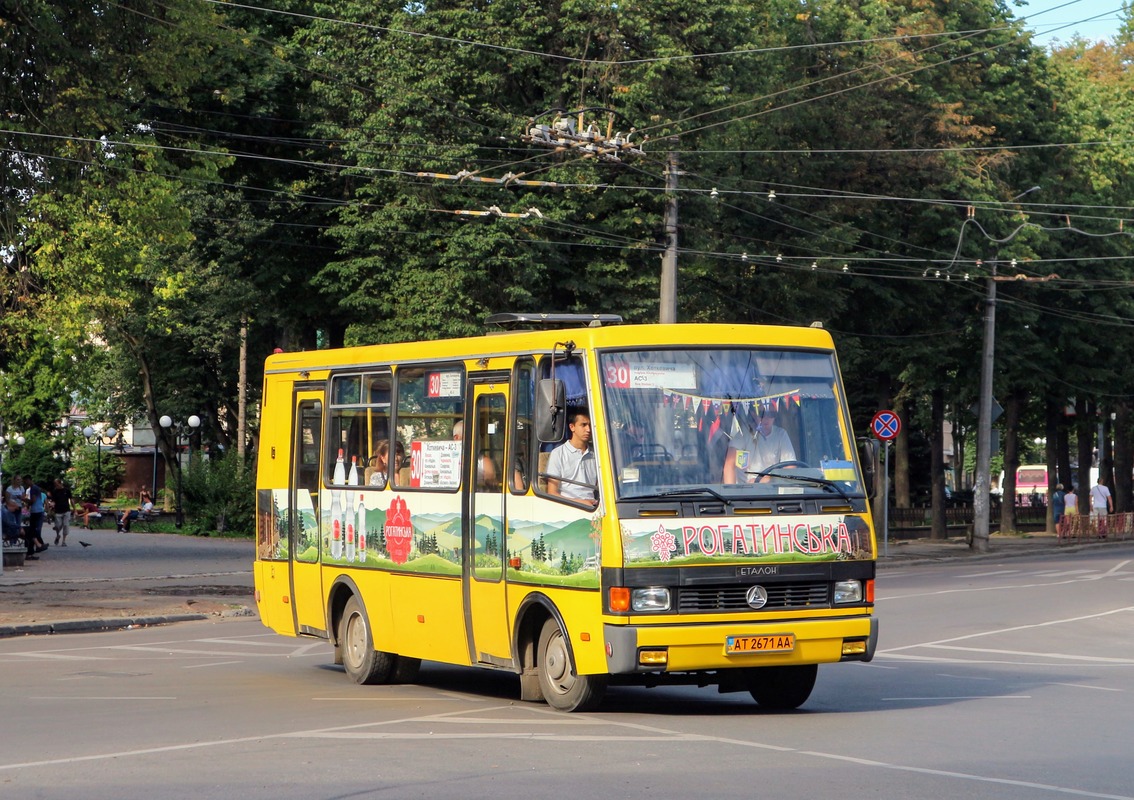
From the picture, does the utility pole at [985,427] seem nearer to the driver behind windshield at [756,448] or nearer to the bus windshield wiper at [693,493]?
the driver behind windshield at [756,448]

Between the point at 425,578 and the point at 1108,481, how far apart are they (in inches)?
2383

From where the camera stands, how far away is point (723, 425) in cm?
1175

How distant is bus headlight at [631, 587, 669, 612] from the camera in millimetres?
11141

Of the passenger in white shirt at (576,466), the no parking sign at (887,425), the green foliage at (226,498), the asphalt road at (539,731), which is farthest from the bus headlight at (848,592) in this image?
the green foliage at (226,498)

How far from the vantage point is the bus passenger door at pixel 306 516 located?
1538cm

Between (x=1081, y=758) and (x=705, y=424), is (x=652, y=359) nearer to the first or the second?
(x=705, y=424)

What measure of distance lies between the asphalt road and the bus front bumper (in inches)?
17.5

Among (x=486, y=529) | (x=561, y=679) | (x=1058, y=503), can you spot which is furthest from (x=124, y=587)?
(x=1058, y=503)

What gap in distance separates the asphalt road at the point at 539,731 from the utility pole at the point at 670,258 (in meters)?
12.7

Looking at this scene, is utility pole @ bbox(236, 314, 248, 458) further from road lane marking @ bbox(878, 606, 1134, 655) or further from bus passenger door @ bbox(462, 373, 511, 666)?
bus passenger door @ bbox(462, 373, 511, 666)

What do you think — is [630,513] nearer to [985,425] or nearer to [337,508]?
[337,508]

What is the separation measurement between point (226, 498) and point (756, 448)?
1442 inches

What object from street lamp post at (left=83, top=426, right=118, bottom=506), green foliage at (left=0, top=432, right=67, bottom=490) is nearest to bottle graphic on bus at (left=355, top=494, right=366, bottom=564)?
green foliage at (left=0, top=432, right=67, bottom=490)

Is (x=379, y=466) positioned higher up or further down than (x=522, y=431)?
further down
